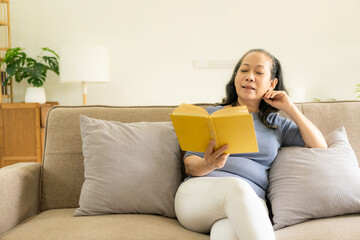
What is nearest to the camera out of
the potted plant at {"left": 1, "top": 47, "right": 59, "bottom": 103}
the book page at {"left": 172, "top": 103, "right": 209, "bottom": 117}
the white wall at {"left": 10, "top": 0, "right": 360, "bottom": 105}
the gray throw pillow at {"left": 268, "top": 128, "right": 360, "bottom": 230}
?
the book page at {"left": 172, "top": 103, "right": 209, "bottom": 117}

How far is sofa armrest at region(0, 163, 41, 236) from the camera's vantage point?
1.40m

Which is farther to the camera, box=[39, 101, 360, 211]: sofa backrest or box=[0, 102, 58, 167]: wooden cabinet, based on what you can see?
box=[0, 102, 58, 167]: wooden cabinet

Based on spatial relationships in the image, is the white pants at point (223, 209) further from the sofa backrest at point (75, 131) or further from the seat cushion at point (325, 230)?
the sofa backrest at point (75, 131)

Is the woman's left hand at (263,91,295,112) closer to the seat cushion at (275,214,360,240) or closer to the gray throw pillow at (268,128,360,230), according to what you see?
the gray throw pillow at (268,128,360,230)

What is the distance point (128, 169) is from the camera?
1521 mm

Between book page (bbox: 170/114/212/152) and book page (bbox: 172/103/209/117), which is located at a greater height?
book page (bbox: 172/103/209/117)

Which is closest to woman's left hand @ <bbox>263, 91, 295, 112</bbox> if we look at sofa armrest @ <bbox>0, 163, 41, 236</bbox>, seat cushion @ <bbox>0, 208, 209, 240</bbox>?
seat cushion @ <bbox>0, 208, 209, 240</bbox>

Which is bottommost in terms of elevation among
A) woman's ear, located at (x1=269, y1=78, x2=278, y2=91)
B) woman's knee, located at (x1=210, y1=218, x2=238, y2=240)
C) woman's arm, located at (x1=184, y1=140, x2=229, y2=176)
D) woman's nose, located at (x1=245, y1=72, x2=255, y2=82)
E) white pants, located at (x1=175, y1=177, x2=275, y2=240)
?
woman's knee, located at (x1=210, y1=218, x2=238, y2=240)

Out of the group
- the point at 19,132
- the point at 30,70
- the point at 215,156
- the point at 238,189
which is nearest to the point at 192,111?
the point at 215,156

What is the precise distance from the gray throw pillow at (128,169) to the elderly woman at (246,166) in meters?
0.10

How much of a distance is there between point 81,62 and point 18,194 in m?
1.90

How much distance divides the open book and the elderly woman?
3 centimetres

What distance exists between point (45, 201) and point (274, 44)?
2974 millimetres

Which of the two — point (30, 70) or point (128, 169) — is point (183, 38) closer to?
point (30, 70)
